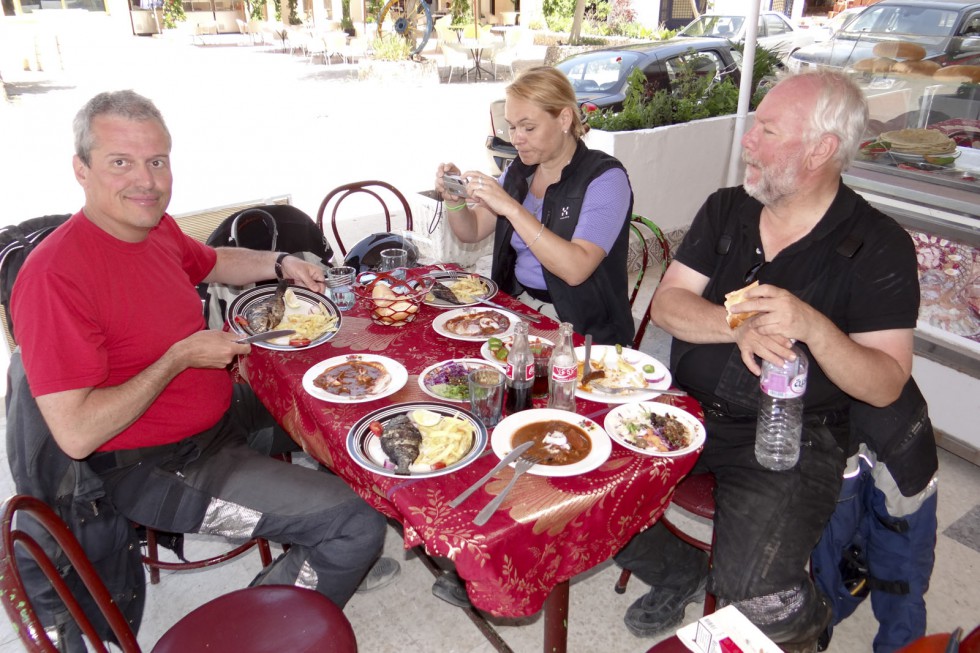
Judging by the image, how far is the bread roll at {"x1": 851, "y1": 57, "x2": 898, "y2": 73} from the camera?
388cm

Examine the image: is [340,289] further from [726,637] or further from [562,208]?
[726,637]

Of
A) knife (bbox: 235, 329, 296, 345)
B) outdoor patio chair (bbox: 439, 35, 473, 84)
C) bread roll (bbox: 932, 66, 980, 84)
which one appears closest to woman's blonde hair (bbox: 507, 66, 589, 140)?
knife (bbox: 235, 329, 296, 345)

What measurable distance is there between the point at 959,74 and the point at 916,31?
116cm

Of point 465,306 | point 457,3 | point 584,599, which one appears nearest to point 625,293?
point 465,306

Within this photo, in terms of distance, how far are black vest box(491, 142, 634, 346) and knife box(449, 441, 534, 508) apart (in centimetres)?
112

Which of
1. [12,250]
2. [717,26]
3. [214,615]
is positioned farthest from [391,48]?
[214,615]

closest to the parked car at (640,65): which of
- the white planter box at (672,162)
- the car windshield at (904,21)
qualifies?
the white planter box at (672,162)

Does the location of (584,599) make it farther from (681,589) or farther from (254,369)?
(254,369)

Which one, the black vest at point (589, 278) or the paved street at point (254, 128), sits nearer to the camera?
the black vest at point (589, 278)

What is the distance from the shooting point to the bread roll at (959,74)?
3.56m

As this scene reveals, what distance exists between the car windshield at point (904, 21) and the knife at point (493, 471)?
177 inches

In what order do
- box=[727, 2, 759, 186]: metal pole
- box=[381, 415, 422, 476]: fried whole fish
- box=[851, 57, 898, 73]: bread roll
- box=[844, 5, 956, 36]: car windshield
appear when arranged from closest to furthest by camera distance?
box=[381, 415, 422, 476]: fried whole fish → box=[851, 57, 898, 73]: bread roll → box=[844, 5, 956, 36]: car windshield → box=[727, 2, 759, 186]: metal pole

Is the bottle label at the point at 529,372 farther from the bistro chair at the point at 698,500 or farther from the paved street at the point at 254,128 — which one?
the paved street at the point at 254,128

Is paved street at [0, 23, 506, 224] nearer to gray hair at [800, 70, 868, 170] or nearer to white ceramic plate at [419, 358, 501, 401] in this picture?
white ceramic plate at [419, 358, 501, 401]
